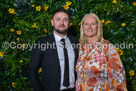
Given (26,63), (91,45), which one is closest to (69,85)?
(91,45)

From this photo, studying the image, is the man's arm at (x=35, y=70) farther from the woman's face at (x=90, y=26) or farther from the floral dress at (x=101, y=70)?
the woman's face at (x=90, y=26)

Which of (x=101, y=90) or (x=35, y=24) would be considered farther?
(x=35, y=24)

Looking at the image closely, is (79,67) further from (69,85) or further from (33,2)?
(33,2)

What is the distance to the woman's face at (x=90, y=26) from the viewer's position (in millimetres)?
2318

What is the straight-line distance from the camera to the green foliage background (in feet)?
9.95

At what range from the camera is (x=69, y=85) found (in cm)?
232

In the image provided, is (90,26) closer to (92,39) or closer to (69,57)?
(92,39)

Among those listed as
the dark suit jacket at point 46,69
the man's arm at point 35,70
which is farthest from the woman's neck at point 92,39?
the man's arm at point 35,70

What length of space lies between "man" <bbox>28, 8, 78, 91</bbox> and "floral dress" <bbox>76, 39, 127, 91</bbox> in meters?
0.16

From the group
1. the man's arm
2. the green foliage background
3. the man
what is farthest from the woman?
the green foliage background

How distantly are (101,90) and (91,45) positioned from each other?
607 mm

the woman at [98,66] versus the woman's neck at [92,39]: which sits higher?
the woman's neck at [92,39]

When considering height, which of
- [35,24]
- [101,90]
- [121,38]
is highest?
[35,24]

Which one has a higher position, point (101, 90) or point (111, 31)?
point (111, 31)
